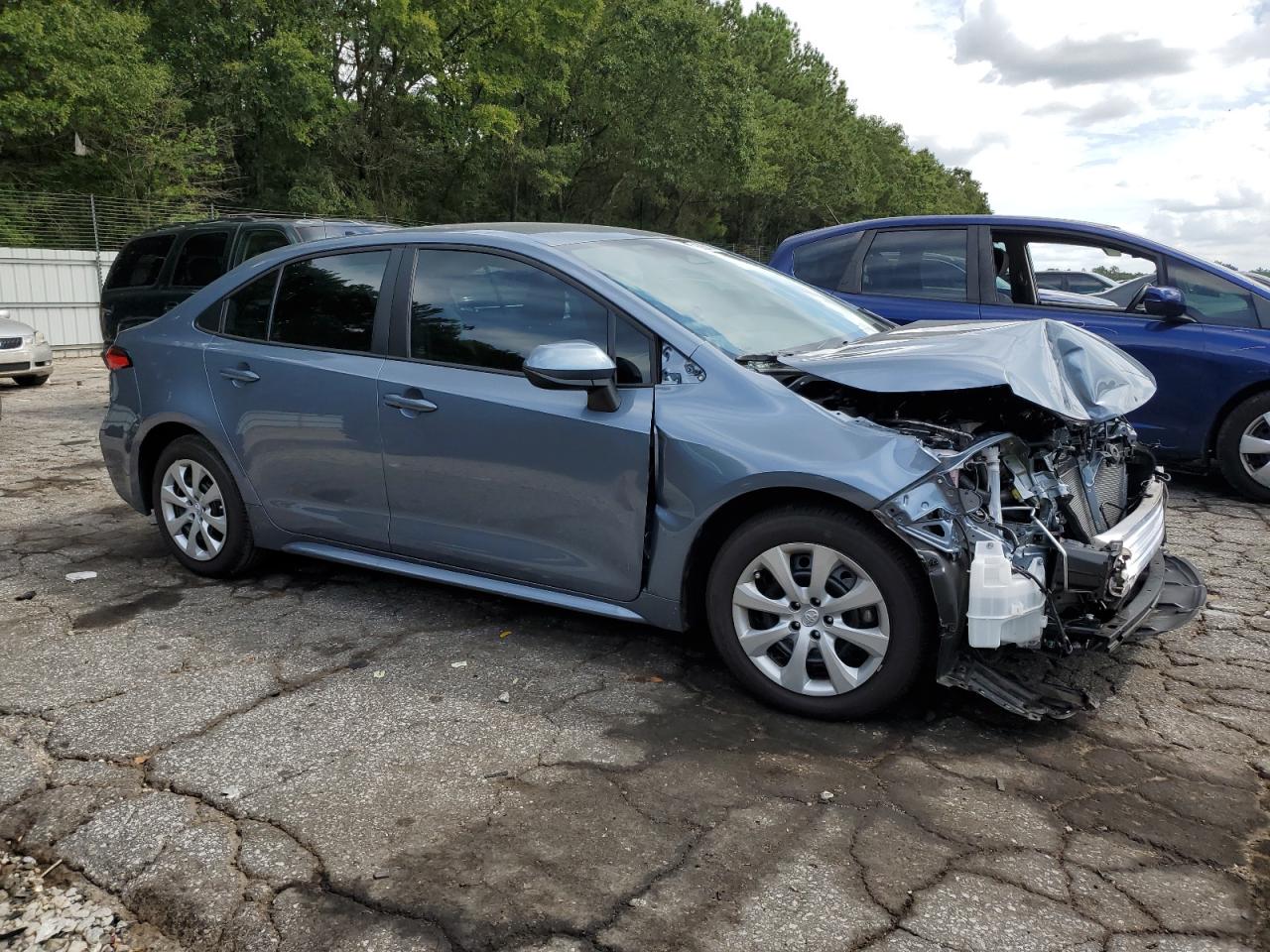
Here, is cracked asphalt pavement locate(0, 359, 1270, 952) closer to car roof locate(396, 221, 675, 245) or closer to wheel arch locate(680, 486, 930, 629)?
wheel arch locate(680, 486, 930, 629)

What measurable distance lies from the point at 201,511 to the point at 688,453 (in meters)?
2.57

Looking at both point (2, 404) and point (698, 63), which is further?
point (698, 63)

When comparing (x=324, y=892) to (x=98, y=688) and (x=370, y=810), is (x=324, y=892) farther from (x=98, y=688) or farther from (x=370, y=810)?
(x=98, y=688)

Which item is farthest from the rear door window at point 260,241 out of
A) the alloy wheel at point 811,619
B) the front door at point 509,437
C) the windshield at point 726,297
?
the alloy wheel at point 811,619

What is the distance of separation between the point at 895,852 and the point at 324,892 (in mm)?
1405

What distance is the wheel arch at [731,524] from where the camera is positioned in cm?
330

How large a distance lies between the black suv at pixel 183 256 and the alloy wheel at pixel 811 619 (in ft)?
21.1

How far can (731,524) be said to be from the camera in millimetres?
3547

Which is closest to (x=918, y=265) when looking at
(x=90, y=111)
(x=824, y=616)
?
(x=824, y=616)

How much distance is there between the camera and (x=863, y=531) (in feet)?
10.6

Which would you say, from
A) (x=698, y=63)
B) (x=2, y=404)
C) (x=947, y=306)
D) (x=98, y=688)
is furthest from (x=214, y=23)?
(x=98, y=688)

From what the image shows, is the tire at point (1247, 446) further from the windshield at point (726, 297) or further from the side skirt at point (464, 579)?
the side skirt at point (464, 579)

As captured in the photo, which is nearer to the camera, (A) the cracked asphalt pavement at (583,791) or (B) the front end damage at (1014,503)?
(A) the cracked asphalt pavement at (583,791)

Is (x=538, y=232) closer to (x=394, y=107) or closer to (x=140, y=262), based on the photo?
(x=140, y=262)
